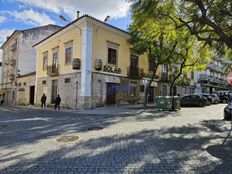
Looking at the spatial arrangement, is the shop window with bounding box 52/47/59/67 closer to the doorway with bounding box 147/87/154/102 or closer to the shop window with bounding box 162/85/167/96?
the doorway with bounding box 147/87/154/102

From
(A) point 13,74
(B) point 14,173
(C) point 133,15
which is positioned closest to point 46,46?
(A) point 13,74

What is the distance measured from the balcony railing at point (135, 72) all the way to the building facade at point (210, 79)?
1958 cm

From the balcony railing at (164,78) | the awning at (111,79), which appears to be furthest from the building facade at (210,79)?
the awning at (111,79)

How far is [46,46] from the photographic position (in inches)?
1078

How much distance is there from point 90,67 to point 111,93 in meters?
3.99

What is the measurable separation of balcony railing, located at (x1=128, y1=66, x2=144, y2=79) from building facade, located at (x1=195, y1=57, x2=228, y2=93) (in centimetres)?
1958

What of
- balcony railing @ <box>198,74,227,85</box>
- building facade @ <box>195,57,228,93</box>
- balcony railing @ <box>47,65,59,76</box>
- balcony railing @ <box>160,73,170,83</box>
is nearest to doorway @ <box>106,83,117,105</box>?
balcony railing @ <box>47,65,59,76</box>

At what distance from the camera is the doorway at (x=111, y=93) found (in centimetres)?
2191

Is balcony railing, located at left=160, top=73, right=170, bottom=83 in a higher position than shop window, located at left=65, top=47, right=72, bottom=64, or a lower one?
lower

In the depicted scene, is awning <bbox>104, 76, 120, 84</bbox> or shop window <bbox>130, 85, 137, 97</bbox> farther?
shop window <bbox>130, 85, 137, 97</bbox>

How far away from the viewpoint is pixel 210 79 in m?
45.8

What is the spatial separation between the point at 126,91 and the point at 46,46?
1228cm

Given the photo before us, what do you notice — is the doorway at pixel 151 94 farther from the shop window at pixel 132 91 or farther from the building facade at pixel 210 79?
the building facade at pixel 210 79

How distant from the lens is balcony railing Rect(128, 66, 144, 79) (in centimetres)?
2455
